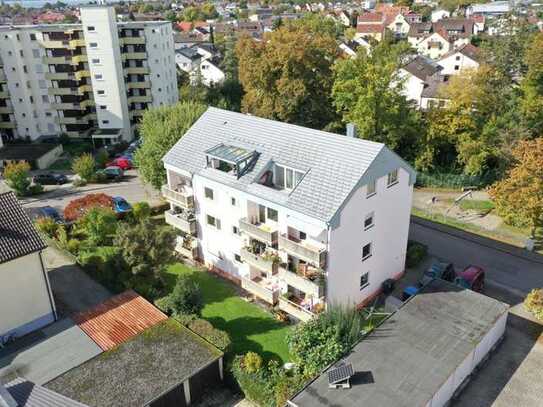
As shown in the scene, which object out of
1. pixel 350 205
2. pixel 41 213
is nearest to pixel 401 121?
pixel 350 205

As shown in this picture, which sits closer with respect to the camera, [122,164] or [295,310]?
[295,310]

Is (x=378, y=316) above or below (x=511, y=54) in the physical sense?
below

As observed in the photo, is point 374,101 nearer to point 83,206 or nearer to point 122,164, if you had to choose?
point 83,206

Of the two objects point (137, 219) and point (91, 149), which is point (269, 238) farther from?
point (91, 149)

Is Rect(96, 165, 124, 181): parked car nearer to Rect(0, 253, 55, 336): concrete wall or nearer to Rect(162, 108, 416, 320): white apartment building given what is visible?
Rect(162, 108, 416, 320): white apartment building

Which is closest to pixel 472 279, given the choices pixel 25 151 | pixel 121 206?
pixel 121 206

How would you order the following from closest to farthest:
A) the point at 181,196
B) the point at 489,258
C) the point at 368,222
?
the point at 368,222 < the point at 181,196 < the point at 489,258
